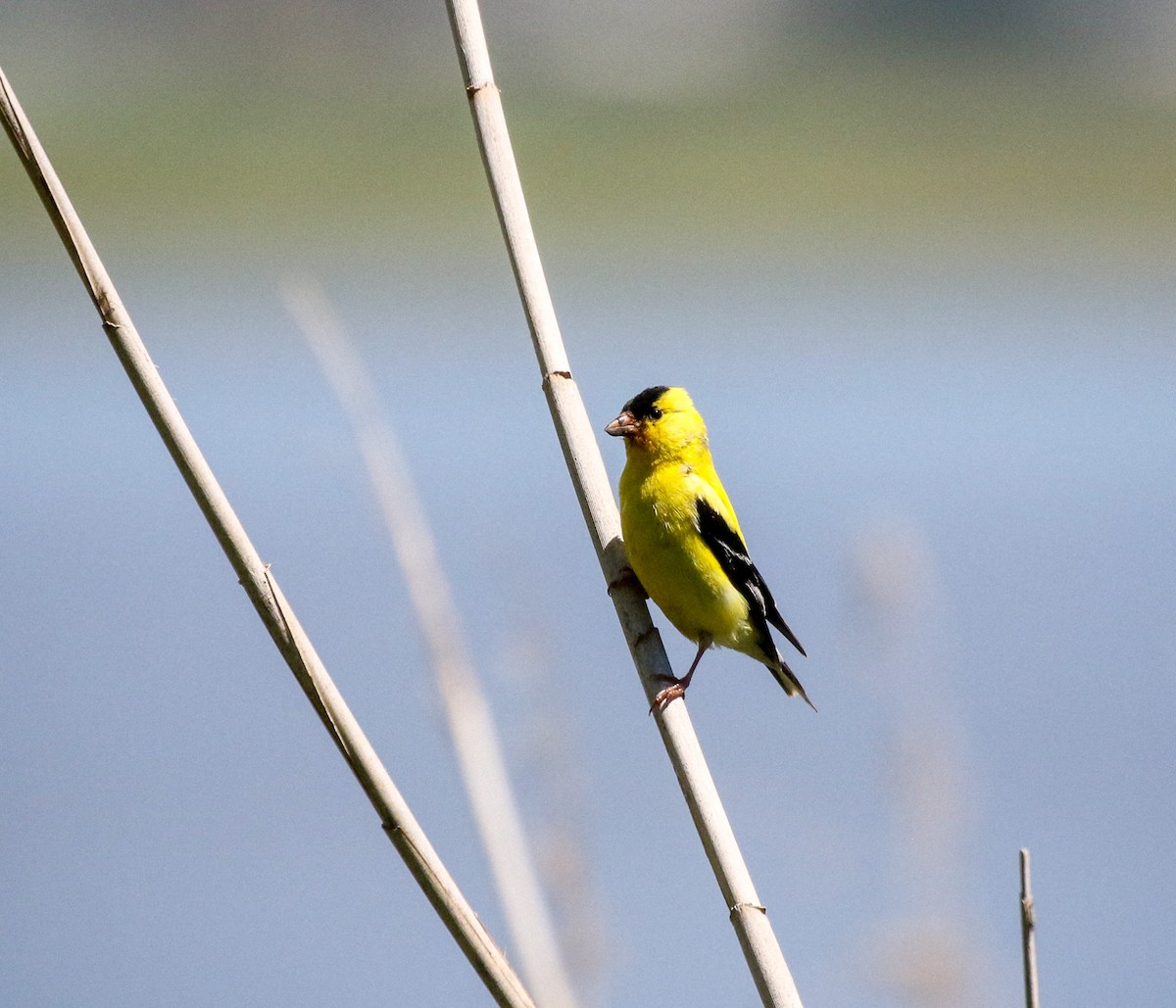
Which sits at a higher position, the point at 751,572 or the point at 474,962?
the point at 751,572

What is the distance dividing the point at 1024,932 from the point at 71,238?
121 cm

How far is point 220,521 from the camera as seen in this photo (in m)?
1.37

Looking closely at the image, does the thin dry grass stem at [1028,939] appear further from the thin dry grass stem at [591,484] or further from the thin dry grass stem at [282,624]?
the thin dry grass stem at [282,624]

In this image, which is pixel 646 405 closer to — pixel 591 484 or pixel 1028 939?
pixel 591 484

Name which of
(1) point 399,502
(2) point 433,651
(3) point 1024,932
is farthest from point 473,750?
(3) point 1024,932

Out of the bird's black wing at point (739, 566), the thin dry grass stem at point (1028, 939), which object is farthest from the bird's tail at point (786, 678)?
the thin dry grass stem at point (1028, 939)

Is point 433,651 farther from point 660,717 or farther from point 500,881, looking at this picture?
point 660,717

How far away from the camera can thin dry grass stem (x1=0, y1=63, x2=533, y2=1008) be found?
1336 millimetres

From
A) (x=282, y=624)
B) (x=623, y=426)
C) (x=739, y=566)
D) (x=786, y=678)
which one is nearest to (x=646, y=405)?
(x=623, y=426)

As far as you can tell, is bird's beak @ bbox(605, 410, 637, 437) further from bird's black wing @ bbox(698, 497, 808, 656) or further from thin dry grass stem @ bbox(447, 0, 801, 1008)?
thin dry grass stem @ bbox(447, 0, 801, 1008)

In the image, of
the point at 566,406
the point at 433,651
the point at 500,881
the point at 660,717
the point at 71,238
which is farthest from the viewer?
the point at 433,651

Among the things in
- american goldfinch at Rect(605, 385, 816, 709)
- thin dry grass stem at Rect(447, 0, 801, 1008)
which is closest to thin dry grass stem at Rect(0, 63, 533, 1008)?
thin dry grass stem at Rect(447, 0, 801, 1008)

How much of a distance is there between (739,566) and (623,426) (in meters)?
0.42

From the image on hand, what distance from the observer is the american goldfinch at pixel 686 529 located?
2672 millimetres
